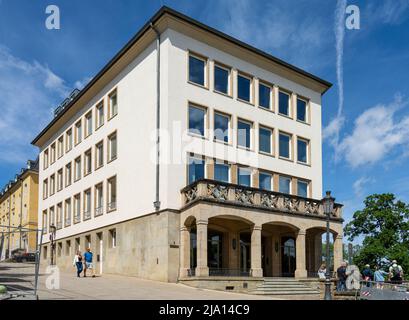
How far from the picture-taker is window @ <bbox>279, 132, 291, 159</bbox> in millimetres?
34219

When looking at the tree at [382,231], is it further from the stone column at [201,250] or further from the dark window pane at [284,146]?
the stone column at [201,250]

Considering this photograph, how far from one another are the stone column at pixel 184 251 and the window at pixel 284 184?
910cm

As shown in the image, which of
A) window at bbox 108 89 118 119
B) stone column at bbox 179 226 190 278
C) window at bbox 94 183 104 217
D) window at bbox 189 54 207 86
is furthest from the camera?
window at bbox 94 183 104 217

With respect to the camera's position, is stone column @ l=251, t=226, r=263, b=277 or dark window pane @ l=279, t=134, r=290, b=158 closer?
stone column @ l=251, t=226, r=263, b=277

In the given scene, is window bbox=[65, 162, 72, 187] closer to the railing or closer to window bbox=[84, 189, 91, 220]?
window bbox=[84, 189, 91, 220]

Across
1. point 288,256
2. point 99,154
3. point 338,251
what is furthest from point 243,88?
point 338,251

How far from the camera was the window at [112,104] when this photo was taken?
34.2 metres

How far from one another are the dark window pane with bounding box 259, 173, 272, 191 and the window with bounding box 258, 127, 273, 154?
4.94 ft

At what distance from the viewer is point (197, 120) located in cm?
2925

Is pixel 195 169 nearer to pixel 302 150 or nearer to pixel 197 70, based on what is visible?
pixel 197 70

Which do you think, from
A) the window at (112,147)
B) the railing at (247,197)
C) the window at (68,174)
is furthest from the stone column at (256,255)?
the window at (68,174)

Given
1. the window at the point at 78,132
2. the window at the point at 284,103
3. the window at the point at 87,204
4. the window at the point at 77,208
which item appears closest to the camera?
the window at the point at 284,103

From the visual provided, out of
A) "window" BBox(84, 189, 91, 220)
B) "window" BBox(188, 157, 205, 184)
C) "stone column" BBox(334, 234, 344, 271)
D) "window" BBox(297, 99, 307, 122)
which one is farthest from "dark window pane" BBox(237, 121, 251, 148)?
"window" BBox(84, 189, 91, 220)
